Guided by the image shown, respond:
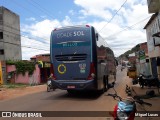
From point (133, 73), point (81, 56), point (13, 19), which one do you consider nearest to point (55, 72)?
point (81, 56)

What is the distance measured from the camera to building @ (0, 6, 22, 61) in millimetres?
54625

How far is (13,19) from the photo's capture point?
5891cm

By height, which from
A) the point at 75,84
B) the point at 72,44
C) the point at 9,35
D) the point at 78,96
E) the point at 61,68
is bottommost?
the point at 78,96

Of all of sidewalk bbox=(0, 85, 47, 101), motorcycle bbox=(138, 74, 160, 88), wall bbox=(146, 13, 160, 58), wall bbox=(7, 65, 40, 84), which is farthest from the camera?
wall bbox=(7, 65, 40, 84)

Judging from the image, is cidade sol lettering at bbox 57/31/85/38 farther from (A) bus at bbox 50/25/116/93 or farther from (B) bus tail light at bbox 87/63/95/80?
(B) bus tail light at bbox 87/63/95/80

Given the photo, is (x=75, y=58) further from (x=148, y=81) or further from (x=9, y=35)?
(x=9, y=35)

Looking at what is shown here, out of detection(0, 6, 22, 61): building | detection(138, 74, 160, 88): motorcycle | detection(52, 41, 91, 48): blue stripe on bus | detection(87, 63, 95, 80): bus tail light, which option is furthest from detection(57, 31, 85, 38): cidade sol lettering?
detection(0, 6, 22, 61): building

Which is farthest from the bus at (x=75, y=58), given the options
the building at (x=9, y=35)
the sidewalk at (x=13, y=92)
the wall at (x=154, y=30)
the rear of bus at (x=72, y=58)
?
the building at (x=9, y=35)

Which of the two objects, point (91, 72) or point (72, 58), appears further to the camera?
point (72, 58)

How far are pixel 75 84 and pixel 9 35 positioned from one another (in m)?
46.5

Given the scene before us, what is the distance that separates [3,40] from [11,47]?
2802 millimetres

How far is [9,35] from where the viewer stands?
57.7 m

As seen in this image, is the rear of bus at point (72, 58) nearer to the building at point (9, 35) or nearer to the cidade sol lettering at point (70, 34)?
the cidade sol lettering at point (70, 34)

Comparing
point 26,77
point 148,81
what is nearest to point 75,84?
point 148,81
